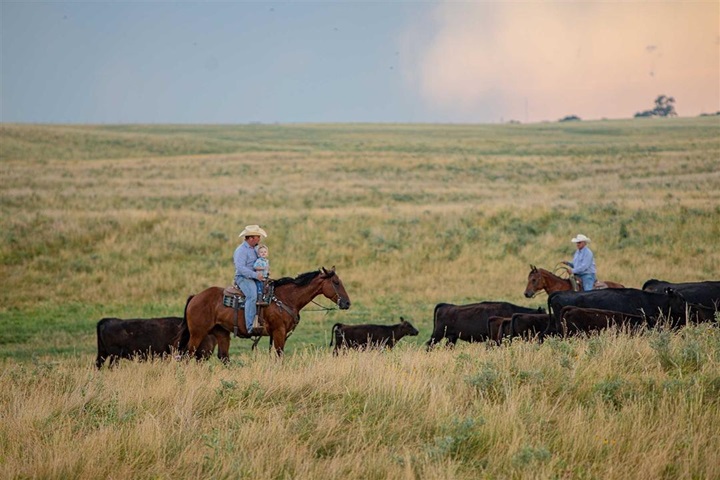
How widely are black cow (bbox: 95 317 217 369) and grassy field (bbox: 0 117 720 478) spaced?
5.06 feet

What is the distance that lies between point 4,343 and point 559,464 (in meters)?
16.0

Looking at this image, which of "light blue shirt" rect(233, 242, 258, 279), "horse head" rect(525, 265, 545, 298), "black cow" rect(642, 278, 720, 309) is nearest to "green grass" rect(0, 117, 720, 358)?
"horse head" rect(525, 265, 545, 298)

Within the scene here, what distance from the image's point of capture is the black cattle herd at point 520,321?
13062 mm

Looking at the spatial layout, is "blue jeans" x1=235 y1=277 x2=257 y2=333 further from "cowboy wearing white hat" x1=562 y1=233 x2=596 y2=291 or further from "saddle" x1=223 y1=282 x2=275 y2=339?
"cowboy wearing white hat" x1=562 y1=233 x2=596 y2=291

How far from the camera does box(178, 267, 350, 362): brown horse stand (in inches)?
545

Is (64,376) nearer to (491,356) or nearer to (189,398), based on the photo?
(189,398)

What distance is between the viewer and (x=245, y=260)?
13.4m

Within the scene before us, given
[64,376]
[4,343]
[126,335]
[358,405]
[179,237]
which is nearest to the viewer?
[358,405]

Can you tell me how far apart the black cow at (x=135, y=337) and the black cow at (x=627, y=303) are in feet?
22.7

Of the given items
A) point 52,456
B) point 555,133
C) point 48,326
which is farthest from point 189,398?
point 555,133

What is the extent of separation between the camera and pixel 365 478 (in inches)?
261

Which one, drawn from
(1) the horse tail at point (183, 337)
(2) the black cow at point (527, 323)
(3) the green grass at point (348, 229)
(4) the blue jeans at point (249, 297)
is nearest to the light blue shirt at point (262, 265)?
(4) the blue jeans at point (249, 297)

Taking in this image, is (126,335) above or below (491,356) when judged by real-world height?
below

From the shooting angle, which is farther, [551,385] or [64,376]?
[64,376]
